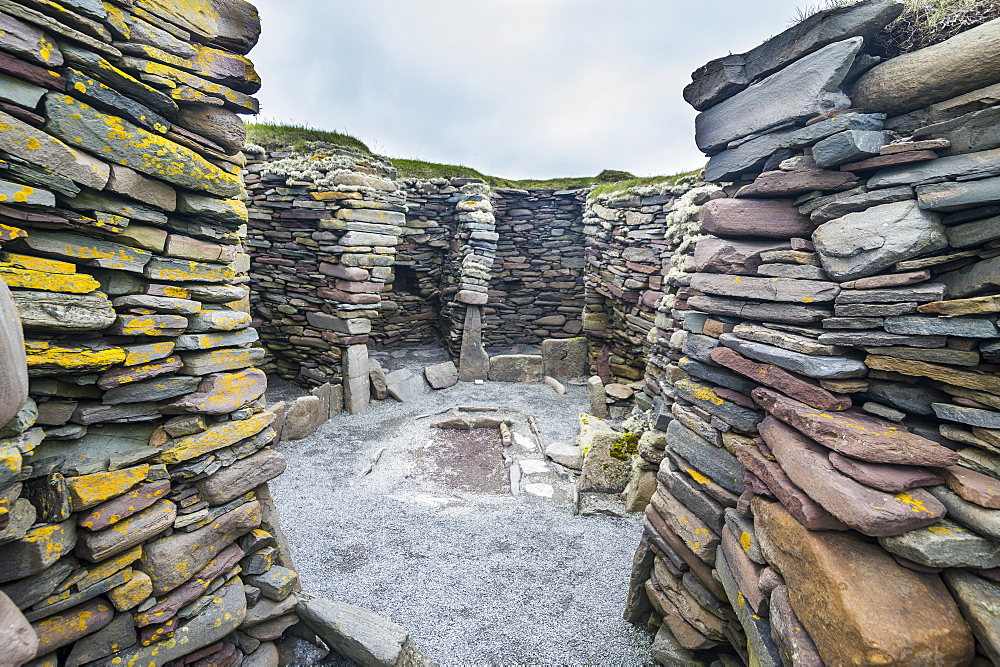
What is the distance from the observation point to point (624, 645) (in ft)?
11.6

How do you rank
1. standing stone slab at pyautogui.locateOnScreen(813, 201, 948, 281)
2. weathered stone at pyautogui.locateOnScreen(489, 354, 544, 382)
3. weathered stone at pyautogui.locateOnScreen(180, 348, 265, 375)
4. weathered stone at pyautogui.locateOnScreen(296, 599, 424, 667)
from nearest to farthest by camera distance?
standing stone slab at pyautogui.locateOnScreen(813, 201, 948, 281) → weathered stone at pyautogui.locateOnScreen(180, 348, 265, 375) → weathered stone at pyautogui.locateOnScreen(296, 599, 424, 667) → weathered stone at pyautogui.locateOnScreen(489, 354, 544, 382)

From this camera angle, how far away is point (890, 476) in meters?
1.83

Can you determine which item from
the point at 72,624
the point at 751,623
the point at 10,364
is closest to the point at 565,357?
the point at 751,623

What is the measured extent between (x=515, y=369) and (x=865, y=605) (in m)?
9.16

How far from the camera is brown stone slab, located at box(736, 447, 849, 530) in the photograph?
1985 millimetres

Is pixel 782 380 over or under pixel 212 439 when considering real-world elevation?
over

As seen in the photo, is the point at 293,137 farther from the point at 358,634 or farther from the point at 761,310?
the point at 761,310

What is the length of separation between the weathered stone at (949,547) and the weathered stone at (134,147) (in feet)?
13.1

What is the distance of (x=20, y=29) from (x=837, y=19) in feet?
12.8

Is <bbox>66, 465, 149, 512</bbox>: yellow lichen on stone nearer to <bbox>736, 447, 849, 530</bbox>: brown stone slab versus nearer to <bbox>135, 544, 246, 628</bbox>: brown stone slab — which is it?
<bbox>135, 544, 246, 628</bbox>: brown stone slab

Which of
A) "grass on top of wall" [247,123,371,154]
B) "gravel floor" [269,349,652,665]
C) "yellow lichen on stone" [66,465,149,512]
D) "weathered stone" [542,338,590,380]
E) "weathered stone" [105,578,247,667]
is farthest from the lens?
"weathered stone" [542,338,590,380]

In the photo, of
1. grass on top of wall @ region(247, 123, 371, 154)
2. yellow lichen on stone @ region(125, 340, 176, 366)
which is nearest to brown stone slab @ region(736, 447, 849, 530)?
yellow lichen on stone @ region(125, 340, 176, 366)

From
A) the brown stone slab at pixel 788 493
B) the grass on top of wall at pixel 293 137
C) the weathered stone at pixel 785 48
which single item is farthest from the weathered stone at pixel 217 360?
the grass on top of wall at pixel 293 137

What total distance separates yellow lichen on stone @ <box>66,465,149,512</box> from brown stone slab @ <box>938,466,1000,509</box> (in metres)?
3.96
